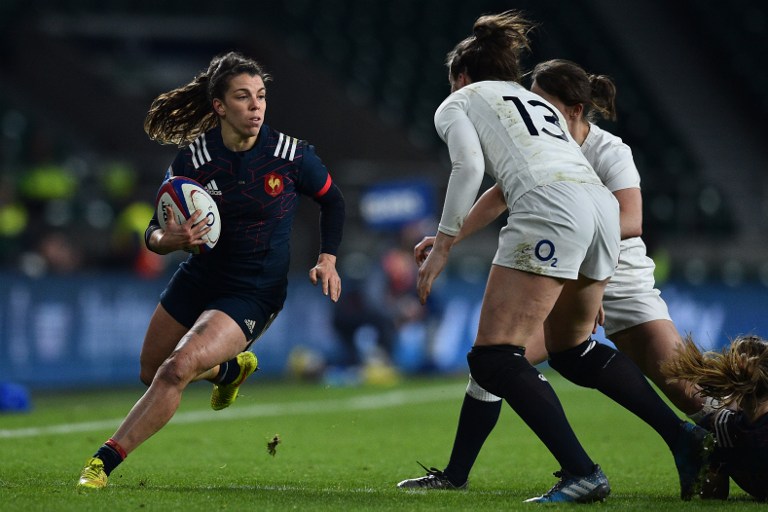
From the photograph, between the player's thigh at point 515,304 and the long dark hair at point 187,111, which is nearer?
the player's thigh at point 515,304

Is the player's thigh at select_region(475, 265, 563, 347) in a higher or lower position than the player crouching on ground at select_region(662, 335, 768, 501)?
higher

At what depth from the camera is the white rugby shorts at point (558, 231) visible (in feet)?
16.9

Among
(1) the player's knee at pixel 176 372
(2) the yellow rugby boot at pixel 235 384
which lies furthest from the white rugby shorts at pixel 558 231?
(2) the yellow rugby boot at pixel 235 384

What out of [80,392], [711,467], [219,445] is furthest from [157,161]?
[711,467]

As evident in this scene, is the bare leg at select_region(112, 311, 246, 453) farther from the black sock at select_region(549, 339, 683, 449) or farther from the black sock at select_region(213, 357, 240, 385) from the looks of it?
the black sock at select_region(549, 339, 683, 449)

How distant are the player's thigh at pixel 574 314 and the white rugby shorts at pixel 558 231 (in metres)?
0.14

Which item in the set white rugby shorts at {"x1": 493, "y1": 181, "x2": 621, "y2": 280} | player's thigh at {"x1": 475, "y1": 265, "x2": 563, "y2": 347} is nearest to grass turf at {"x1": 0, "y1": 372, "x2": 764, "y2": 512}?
player's thigh at {"x1": 475, "y1": 265, "x2": 563, "y2": 347}

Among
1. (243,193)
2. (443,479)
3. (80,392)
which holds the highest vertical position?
(243,193)

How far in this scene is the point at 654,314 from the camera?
5.91 metres

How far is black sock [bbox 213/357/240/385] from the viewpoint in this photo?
260 inches

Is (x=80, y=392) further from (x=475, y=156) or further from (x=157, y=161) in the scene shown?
(x=475, y=156)

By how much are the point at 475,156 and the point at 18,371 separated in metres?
8.73

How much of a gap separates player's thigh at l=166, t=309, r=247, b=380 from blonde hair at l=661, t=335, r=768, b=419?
6.31ft

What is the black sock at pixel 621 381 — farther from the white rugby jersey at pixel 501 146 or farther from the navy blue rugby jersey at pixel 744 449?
the white rugby jersey at pixel 501 146
